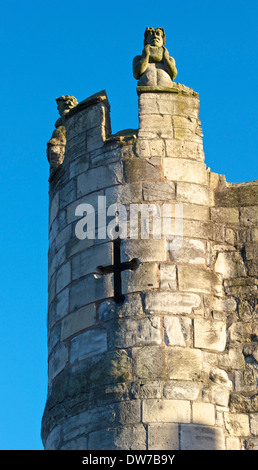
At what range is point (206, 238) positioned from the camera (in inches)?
533

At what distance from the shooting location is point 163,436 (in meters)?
12.4

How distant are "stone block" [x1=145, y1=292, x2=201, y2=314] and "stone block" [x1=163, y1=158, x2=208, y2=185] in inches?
50.1

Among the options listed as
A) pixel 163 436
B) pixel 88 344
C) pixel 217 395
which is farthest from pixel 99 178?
pixel 163 436

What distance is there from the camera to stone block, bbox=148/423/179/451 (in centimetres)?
1235

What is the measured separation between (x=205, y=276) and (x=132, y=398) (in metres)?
1.47

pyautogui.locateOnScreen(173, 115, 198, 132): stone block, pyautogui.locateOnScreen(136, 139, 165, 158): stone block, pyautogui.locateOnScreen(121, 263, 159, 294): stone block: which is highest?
pyautogui.locateOnScreen(173, 115, 198, 132): stone block

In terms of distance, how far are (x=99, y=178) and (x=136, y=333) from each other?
5.90ft

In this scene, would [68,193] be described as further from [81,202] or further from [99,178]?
[99,178]

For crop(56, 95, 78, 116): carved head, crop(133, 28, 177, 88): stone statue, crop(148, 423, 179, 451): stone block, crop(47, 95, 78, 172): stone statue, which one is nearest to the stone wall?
crop(148, 423, 179, 451): stone block

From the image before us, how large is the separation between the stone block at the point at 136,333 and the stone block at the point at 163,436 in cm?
81

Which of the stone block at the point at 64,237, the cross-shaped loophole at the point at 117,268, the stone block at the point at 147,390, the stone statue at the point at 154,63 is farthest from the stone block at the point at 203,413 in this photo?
the stone statue at the point at 154,63

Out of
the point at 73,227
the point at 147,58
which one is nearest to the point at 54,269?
the point at 73,227

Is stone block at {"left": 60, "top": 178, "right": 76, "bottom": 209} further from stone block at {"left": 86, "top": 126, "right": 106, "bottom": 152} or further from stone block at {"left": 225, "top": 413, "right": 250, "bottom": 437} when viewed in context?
stone block at {"left": 225, "top": 413, "right": 250, "bottom": 437}

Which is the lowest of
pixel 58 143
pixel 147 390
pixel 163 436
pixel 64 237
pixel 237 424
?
pixel 163 436
